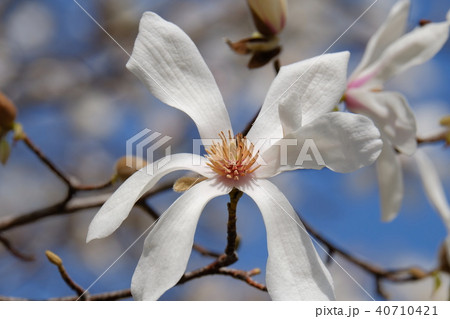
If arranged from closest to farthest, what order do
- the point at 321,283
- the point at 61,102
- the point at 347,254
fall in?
the point at 321,283, the point at 347,254, the point at 61,102

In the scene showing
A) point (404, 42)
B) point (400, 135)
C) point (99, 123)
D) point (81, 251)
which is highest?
point (404, 42)

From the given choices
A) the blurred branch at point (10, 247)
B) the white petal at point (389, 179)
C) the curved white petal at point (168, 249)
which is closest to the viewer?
the curved white petal at point (168, 249)

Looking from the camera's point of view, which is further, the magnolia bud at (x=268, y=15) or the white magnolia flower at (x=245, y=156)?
the magnolia bud at (x=268, y=15)

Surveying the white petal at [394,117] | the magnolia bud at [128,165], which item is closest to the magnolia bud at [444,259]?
the white petal at [394,117]

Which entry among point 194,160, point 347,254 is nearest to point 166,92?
point 194,160

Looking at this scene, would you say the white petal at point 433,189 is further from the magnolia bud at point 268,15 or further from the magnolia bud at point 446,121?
the magnolia bud at point 268,15

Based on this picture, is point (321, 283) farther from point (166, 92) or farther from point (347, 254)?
point (347, 254)

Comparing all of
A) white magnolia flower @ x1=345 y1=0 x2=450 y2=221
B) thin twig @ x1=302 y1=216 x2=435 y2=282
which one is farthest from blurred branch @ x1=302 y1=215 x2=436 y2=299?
white magnolia flower @ x1=345 y1=0 x2=450 y2=221
